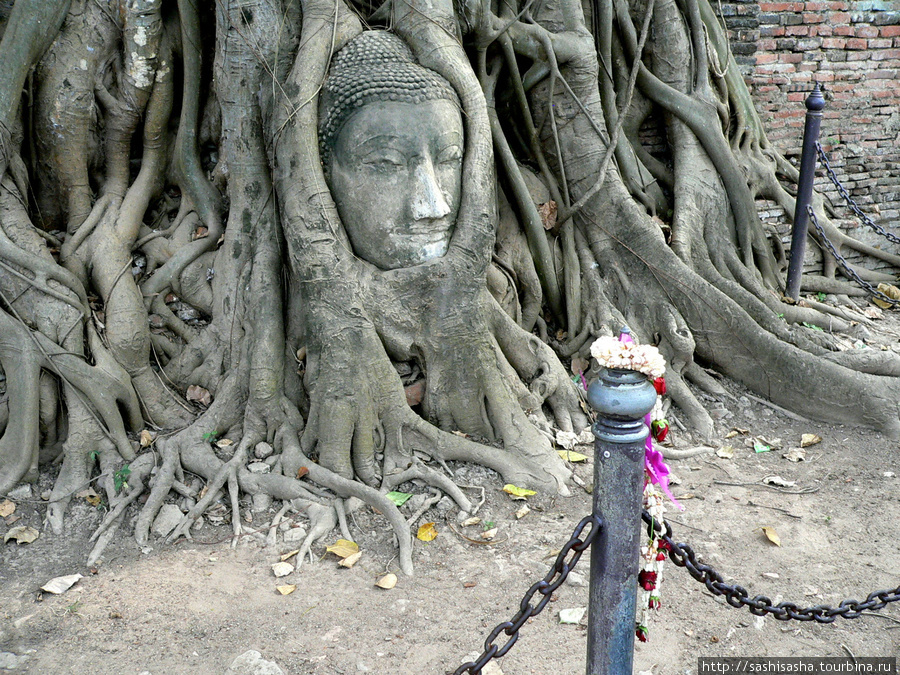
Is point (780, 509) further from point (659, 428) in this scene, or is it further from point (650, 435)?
point (650, 435)

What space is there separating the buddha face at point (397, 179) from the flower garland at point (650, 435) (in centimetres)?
173

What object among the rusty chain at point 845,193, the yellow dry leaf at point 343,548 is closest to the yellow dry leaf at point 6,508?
the yellow dry leaf at point 343,548

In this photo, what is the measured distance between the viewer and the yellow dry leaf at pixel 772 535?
333 centimetres

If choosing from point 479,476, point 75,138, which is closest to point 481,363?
point 479,476

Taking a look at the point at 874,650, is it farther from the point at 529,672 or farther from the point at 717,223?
the point at 717,223

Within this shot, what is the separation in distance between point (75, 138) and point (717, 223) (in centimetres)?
411

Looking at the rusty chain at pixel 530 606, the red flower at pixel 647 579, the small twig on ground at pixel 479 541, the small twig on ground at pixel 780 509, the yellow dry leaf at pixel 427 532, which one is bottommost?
the small twig on ground at pixel 780 509

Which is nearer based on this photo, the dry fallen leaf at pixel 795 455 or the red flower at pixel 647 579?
the red flower at pixel 647 579

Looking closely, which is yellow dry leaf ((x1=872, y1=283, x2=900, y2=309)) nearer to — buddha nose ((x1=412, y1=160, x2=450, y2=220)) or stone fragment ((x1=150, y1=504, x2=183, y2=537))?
buddha nose ((x1=412, y1=160, x2=450, y2=220))

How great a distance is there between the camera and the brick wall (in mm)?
5984

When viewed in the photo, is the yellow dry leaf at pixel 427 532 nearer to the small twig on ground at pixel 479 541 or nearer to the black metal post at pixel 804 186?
the small twig on ground at pixel 479 541

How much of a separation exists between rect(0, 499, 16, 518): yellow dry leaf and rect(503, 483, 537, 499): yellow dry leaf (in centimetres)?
241

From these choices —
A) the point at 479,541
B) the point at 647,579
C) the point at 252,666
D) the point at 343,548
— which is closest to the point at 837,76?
the point at 479,541

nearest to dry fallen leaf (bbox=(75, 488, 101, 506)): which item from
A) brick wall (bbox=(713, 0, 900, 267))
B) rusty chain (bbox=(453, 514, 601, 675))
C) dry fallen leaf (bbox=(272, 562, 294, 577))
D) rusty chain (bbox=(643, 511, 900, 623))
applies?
dry fallen leaf (bbox=(272, 562, 294, 577))
